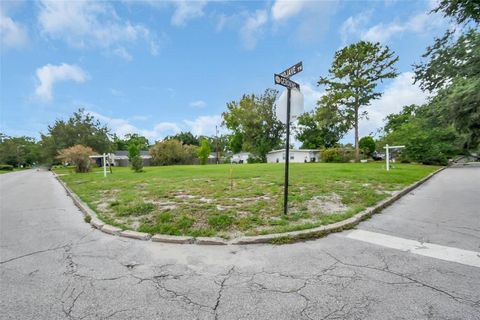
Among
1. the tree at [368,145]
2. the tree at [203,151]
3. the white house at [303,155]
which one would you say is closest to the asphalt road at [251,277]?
the tree at [368,145]

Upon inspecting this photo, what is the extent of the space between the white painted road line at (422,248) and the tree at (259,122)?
126ft

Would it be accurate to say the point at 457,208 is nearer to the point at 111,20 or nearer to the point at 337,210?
the point at 337,210

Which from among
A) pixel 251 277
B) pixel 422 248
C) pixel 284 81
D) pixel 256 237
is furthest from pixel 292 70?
pixel 251 277

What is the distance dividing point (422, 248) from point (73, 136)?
4506 centimetres

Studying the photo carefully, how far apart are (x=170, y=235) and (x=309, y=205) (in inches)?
132

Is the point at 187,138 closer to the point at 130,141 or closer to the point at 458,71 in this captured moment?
the point at 130,141

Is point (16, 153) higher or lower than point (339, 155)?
higher

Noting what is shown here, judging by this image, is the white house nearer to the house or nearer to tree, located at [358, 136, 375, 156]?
tree, located at [358, 136, 375, 156]

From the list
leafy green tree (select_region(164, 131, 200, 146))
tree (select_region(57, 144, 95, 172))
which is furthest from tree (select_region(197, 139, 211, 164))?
leafy green tree (select_region(164, 131, 200, 146))

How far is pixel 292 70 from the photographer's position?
15.3 ft

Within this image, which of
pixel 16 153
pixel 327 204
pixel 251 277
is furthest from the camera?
pixel 16 153

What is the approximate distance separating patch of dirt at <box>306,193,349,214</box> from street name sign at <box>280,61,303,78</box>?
294cm

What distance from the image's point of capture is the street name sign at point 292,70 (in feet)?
15.1

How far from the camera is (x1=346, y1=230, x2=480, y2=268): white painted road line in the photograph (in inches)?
116
